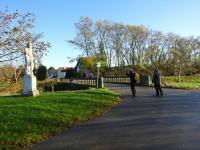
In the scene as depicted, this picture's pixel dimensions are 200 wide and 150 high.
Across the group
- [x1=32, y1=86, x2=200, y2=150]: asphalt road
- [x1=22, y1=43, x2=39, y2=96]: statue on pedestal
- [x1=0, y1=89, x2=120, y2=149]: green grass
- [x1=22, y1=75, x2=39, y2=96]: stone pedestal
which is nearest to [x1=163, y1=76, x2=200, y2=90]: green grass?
[x1=22, y1=43, x2=39, y2=96]: statue on pedestal

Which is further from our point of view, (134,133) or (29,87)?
(29,87)

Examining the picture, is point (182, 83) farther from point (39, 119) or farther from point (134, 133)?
point (134, 133)

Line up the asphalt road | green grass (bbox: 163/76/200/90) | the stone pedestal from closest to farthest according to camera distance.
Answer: the asphalt road → the stone pedestal → green grass (bbox: 163/76/200/90)

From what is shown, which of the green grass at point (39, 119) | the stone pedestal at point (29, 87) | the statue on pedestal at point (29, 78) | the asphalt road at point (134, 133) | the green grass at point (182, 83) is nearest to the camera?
the asphalt road at point (134, 133)

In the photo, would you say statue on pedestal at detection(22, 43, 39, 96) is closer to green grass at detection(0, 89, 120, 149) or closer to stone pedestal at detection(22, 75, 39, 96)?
stone pedestal at detection(22, 75, 39, 96)

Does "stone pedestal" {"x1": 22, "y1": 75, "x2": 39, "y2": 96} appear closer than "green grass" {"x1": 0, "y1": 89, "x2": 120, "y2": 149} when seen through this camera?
No

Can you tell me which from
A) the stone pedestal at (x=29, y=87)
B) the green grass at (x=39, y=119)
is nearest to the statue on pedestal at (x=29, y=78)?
the stone pedestal at (x=29, y=87)

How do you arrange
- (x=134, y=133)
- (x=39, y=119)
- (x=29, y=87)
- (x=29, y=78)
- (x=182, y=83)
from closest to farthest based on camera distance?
(x=134, y=133)
(x=39, y=119)
(x=29, y=87)
(x=29, y=78)
(x=182, y=83)

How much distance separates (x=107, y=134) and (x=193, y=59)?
209ft

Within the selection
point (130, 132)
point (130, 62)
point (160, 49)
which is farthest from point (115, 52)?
point (130, 132)

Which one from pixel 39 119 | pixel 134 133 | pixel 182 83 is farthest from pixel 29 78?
pixel 182 83

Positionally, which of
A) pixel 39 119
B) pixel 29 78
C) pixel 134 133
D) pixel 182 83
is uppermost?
pixel 29 78

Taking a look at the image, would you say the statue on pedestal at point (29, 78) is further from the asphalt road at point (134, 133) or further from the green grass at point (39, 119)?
the asphalt road at point (134, 133)

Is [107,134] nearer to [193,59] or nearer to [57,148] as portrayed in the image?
[57,148]
